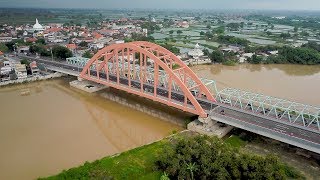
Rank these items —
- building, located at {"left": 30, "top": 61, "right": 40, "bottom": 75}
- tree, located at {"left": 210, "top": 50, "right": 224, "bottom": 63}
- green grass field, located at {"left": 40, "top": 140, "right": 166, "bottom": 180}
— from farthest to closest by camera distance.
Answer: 1. tree, located at {"left": 210, "top": 50, "right": 224, "bottom": 63}
2. building, located at {"left": 30, "top": 61, "right": 40, "bottom": 75}
3. green grass field, located at {"left": 40, "top": 140, "right": 166, "bottom": 180}

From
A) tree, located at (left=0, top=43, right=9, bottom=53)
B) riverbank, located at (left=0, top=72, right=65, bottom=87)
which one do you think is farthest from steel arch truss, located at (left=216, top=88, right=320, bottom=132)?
tree, located at (left=0, top=43, right=9, bottom=53)

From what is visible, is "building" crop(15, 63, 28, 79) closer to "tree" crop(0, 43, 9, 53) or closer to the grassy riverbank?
"tree" crop(0, 43, 9, 53)

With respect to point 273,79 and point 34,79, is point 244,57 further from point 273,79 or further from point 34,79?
point 34,79

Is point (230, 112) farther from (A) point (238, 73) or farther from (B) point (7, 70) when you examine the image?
(B) point (7, 70)

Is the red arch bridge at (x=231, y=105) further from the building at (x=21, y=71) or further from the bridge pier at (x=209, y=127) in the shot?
the building at (x=21, y=71)

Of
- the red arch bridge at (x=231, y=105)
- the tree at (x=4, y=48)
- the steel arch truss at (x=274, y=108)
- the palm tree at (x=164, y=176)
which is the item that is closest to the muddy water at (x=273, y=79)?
the red arch bridge at (x=231, y=105)

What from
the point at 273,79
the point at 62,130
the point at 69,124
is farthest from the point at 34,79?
the point at 273,79
